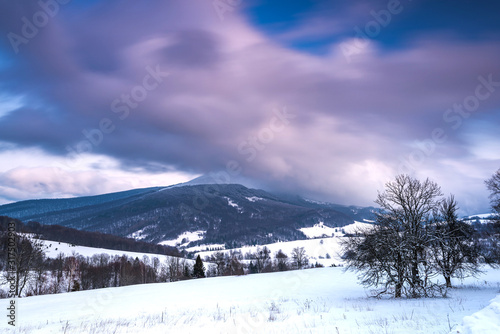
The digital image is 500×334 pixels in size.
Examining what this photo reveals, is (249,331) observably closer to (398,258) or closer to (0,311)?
(398,258)

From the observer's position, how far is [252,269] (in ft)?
447

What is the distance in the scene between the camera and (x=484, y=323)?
22.5 feet

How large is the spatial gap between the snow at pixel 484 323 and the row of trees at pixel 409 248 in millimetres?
18775

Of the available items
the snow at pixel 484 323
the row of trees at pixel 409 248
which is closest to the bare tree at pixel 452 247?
the row of trees at pixel 409 248

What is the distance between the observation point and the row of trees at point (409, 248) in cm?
2520

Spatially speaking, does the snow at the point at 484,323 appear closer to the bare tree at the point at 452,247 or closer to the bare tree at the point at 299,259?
the bare tree at the point at 452,247

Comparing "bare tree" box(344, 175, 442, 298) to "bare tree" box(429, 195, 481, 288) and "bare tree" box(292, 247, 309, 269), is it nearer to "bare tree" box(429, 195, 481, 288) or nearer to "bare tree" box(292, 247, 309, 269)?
"bare tree" box(429, 195, 481, 288)

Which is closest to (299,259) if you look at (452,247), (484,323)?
(452,247)

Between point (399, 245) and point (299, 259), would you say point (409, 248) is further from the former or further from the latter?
point (299, 259)

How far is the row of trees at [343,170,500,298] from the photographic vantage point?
2520cm

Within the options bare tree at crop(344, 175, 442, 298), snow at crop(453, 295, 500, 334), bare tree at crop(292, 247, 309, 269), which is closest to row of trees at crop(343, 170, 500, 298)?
bare tree at crop(344, 175, 442, 298)

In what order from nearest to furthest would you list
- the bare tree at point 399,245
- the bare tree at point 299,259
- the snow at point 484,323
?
the snow at point 484,323, the bare tree at point 399,245, the bare tree at point 299,259

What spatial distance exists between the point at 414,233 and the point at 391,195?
13.5 ft

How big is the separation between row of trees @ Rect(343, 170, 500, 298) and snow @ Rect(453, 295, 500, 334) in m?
18.8
